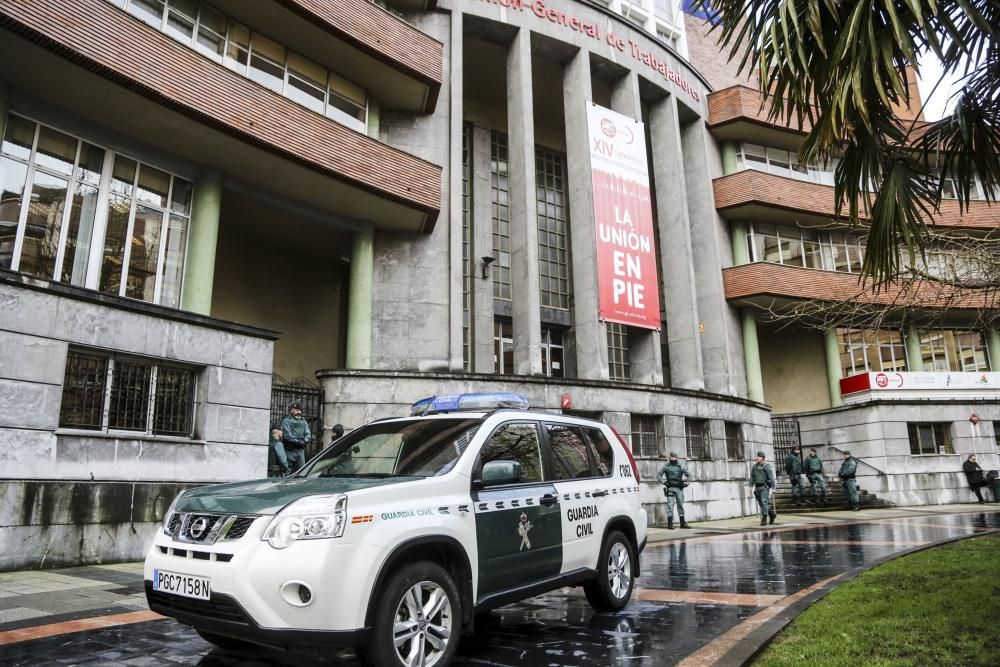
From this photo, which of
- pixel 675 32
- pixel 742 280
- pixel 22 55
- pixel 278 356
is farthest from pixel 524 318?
pixel 675 32

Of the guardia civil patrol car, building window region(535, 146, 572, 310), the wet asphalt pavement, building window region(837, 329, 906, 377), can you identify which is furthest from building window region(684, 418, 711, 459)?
the guardia civil patrol car

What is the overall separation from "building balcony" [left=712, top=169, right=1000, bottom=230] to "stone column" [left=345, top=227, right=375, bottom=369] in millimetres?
16620

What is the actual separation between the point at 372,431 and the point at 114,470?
7260mm

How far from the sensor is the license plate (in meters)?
4.04

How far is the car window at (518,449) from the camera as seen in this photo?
5375mm

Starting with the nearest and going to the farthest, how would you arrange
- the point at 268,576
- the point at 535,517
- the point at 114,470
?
the point at 268,576
the point at 535,517
the point at 114,470

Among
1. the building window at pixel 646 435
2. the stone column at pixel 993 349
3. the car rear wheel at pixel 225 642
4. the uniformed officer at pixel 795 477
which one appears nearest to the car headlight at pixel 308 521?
the car rear wheel at pixel 225 642

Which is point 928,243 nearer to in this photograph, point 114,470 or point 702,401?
point 114,470

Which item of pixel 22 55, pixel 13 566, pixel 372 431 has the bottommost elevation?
pixel 13 566

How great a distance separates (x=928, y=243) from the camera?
6.77 m

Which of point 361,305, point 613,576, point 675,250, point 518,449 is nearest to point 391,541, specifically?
point 518,449

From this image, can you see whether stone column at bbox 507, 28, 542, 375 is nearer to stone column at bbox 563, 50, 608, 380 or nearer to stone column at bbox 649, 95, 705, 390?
stone column at bbox 563, 50, 608, 380

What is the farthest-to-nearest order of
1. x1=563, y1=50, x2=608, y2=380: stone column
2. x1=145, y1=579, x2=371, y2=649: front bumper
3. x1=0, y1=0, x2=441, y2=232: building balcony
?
1. x1=563, y1=50, x2=608, y2=380: stone column
2. x1=0, y1=0, x2=441, y2=232: building balcony
3. x1=145, y1=579, x2=371, y2=649: front bumper

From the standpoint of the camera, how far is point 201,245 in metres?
15.8
